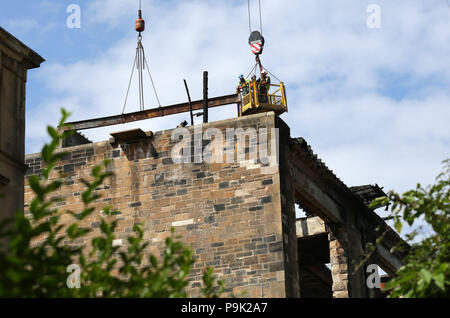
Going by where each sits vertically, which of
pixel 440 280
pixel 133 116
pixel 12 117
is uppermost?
pixel 133 116

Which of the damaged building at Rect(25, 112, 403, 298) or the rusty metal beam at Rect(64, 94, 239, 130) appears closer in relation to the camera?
the damaged building at Rect(25, 112, 403, 298)

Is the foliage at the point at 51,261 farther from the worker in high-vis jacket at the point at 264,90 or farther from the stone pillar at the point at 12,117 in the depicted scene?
the worker in high-vis jacket at the point at 264,90

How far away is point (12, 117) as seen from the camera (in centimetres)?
1628

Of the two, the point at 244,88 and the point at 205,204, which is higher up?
the point at 244,88

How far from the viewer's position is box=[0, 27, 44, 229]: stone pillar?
1566cm

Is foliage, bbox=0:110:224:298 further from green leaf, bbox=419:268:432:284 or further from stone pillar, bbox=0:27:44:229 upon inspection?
stone pillar, bbox=0:27:44:229

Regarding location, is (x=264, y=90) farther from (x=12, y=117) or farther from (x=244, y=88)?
(x=12, y=117)

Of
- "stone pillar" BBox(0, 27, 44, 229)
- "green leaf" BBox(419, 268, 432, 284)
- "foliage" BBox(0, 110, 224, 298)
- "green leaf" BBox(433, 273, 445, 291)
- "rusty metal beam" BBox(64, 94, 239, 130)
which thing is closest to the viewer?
"foliage" BBox(0, 110, 224, 298)

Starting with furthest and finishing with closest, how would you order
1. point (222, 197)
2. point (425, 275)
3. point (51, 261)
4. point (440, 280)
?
point (222, 197)
point (425, 275)
point (440, 280)
point (51, 261)

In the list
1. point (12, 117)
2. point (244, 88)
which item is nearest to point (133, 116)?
point (244, 88)

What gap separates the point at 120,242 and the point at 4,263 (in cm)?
1293

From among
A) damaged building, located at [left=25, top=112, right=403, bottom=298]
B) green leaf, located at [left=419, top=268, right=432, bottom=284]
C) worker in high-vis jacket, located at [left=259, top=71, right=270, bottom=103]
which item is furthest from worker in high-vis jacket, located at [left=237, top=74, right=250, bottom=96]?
green leaf, located at [left=419, top=268, right=432, bottom=284]
